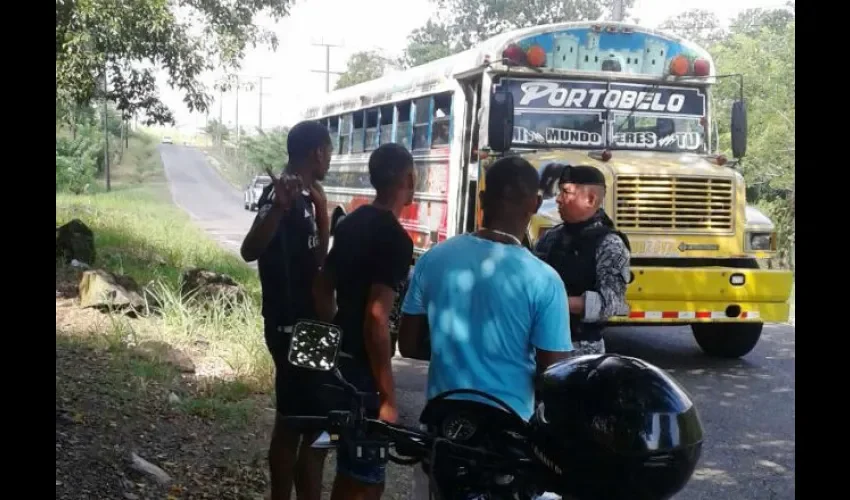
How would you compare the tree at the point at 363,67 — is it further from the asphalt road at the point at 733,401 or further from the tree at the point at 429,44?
the asphalt road at the point at 733,401

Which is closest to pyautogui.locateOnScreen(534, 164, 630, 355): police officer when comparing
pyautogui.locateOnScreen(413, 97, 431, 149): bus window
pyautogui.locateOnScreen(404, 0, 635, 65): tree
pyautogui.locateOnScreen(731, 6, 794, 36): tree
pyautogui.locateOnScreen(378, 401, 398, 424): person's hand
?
pyautogui.locateOnScreen(378, 401, 398, 424): person's hand

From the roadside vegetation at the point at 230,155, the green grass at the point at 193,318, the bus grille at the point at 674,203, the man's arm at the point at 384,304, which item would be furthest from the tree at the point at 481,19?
the man's arm at the point at 384,304

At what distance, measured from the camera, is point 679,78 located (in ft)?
27.0

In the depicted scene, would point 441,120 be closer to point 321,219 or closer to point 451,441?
point 321,219

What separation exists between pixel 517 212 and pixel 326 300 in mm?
1075

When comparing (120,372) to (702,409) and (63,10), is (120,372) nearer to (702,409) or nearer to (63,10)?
(702,409)

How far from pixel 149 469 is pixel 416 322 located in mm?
2505

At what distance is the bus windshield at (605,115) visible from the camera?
7.92m

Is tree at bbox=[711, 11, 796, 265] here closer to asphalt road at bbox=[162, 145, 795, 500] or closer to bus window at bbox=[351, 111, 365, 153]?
asphalt road at bbox=[162, 145, 795, 500]

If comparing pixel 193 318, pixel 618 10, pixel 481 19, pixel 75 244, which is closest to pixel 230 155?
pixel 481 19

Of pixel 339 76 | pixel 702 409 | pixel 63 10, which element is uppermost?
pixel 339 76

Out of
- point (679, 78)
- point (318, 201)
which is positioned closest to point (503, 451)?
point (318, 201)

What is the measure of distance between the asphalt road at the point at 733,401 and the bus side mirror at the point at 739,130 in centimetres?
187

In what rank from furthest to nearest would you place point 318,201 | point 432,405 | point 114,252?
point 114,252 < point 318,201 < point 432,405
